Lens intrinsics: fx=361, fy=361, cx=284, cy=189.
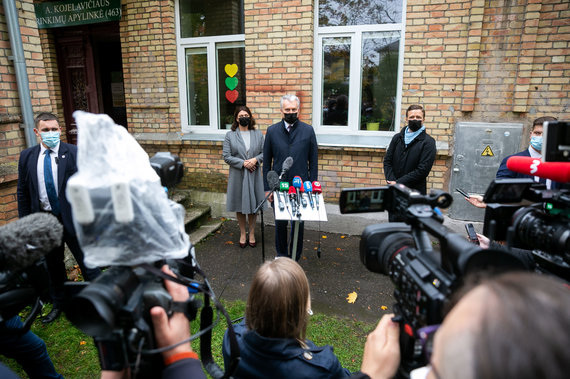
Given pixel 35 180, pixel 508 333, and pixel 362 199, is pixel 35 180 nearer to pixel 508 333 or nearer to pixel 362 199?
pixel 362 199

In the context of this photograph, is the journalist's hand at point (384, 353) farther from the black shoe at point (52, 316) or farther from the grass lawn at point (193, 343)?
the black shoe at point (52, 316)

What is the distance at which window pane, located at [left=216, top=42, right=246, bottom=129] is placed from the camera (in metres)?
6.22

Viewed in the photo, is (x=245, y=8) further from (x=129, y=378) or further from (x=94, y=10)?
(x=129, y=378)

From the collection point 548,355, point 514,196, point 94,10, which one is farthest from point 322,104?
point 548,355

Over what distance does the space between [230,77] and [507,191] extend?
5505 millimetres

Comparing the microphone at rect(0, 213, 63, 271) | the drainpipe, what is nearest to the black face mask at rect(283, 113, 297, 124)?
the drainpipe

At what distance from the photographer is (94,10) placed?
19.8 feet

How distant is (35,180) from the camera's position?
331cm

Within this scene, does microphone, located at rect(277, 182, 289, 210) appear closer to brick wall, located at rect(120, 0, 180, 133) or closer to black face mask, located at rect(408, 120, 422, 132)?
black face mask, located at rect(408, 120, 422, 132)

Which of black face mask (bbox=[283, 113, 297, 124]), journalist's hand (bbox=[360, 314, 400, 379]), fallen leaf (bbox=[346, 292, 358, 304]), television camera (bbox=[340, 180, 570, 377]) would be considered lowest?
fallen leaf (bbox=[346, 292, 358, 304])

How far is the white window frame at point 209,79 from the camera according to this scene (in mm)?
6234

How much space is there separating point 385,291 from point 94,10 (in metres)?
6.29

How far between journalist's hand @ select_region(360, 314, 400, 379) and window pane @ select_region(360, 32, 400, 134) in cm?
481

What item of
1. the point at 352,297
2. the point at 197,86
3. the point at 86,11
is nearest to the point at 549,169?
the point at 352,297
